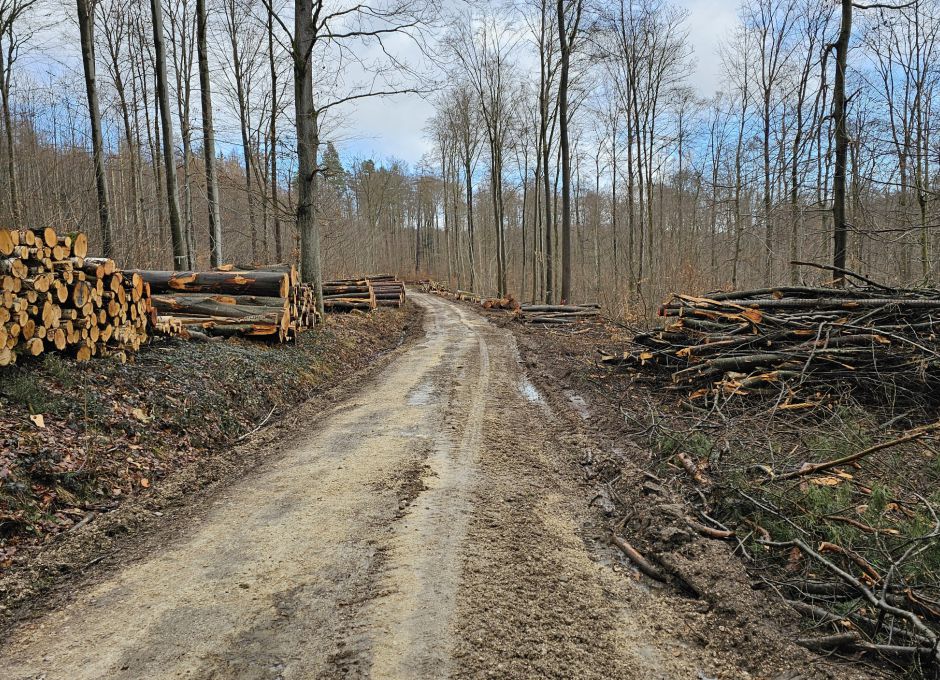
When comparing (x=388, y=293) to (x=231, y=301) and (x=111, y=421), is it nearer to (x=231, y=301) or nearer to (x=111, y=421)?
(x=231, y=301)

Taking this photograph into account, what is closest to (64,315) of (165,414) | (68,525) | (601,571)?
(165,414)

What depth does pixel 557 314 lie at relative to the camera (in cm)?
1917

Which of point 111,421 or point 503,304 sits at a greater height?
point 503,304

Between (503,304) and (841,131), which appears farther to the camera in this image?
(503,304)

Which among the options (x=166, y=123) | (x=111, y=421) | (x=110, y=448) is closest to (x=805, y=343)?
(x=110, y=448)

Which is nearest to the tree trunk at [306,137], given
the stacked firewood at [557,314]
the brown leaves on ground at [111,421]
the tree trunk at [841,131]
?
the brown leaves on ground at [111,421]

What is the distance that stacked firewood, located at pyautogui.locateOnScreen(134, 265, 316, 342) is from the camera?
30.6 feet

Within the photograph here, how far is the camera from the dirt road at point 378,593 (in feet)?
7.82

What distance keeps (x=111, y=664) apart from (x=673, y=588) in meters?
3.02

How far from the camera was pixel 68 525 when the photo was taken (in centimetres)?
375

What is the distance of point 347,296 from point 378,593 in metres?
16.9

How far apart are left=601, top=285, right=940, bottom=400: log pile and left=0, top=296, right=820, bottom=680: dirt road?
332cm

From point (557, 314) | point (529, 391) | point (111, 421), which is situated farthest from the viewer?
point (557, 314)

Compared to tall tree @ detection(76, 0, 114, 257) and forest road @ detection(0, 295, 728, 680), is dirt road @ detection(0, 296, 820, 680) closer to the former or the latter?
forest road @ detection(0, 295, 728, 680)
